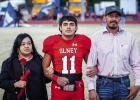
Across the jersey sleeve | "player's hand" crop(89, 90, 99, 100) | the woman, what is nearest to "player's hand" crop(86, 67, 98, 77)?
"player's hand" crop(89, 90, 99, 100)

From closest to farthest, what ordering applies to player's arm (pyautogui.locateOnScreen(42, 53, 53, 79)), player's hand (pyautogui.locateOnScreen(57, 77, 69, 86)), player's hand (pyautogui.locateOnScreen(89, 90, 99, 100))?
player's hand (pyautogui.locateOnScreen(89, 90, 99, 100)) → player's hand (pyautogui.locateOnScreen(57, 77, 69, 86)) → player's arm (pyautogui.locateOnScreen(42, 53, 53, 79))

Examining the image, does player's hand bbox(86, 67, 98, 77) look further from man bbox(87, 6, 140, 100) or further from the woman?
the woman

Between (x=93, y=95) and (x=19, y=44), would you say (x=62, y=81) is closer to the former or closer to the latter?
(x=93, y=95)

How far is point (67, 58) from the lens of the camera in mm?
5059

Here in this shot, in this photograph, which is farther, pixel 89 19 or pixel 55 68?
pixel 89 19

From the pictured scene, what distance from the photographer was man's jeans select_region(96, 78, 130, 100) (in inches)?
191

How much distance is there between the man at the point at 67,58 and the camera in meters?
5.04

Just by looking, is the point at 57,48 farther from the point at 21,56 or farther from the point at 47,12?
the point at 47,12

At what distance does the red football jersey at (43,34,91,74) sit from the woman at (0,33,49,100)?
19 cm

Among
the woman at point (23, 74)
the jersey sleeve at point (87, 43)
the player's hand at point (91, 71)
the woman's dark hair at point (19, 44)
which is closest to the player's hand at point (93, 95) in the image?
the player's hand at point (91, 71)

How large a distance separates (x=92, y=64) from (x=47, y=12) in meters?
38.8

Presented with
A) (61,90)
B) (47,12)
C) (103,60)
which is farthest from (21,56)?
(47,12)

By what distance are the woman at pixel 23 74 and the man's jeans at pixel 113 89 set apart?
28.0 inches

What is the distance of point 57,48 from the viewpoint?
5.07 metres
